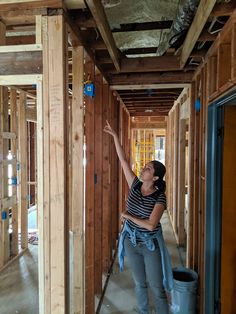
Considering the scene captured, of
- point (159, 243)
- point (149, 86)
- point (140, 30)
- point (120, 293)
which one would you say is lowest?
point (120, 293)

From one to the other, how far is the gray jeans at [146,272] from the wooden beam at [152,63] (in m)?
1.81

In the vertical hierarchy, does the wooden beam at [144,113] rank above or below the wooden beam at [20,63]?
above

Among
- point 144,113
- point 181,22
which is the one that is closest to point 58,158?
point 181,22

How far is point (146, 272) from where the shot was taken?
7.48 feet

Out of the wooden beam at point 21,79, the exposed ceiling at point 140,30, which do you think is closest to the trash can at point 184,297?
the exposed ceiling at point 140,30

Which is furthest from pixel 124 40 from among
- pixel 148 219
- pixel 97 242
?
pixel 97 242

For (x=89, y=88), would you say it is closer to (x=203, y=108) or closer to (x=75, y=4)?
Result: (x=75, y=4)

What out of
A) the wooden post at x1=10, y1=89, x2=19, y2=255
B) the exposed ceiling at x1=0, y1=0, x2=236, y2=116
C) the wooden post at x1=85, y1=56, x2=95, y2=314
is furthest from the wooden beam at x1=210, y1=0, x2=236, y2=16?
the wooden post at x1=10, y1=89, x2=19, y2=255

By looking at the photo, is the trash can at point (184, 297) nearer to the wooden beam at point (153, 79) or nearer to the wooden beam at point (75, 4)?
the wooden beam at point (153, 79)

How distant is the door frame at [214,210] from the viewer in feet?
7.46

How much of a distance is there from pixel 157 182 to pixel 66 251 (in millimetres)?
1003

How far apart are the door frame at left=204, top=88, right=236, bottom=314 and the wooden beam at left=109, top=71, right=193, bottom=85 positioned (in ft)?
3.32

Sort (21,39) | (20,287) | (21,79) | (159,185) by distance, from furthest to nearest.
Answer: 1. (20,287)
2. (21,39)
3. (159,185)
4. (21,79)

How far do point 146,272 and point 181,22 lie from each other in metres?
2.01
